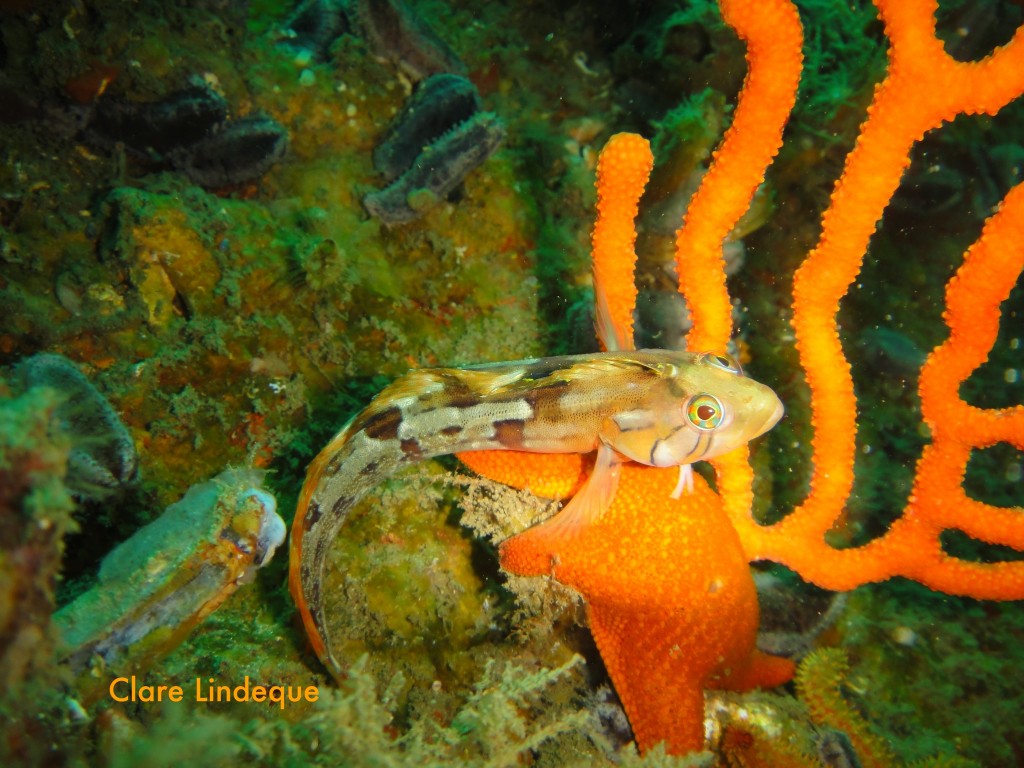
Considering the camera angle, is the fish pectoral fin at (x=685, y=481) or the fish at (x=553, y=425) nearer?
the fish at (x=553, y=425)

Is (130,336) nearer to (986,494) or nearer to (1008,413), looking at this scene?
(1008,413)

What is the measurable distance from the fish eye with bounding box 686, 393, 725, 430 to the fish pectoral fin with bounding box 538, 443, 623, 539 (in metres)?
0.43

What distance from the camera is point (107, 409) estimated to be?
122 inches

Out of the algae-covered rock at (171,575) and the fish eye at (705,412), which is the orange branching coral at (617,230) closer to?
the fish eye at (705,412)

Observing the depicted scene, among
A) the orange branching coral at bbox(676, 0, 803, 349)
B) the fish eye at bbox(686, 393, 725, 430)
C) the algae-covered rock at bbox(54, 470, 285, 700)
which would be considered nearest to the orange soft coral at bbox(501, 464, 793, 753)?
the fish eye at bbox(686, 393, 725, 430)

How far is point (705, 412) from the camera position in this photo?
2672 mm

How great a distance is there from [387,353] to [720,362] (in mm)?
2510

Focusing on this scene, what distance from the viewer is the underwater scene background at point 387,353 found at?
249cm

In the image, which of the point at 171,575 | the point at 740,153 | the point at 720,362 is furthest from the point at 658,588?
the point at 171,575

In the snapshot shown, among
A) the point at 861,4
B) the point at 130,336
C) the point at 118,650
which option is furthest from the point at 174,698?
the point at 861,4

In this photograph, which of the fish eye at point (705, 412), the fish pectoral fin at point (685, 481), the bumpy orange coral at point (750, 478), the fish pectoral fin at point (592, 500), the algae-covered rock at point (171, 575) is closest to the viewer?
the algae-covered rock at point (171, 575)

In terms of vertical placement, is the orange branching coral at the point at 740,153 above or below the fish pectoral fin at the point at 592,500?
above

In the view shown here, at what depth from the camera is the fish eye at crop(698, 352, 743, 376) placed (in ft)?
9.29

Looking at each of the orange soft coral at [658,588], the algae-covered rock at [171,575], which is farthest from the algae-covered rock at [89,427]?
the orange soft coral at [658,588]
